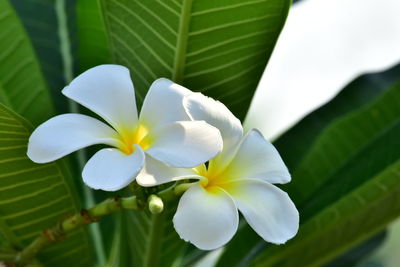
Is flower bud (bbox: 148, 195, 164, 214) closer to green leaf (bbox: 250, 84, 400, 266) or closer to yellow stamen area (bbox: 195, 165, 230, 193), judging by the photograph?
yellow stamen area (bbox: 195, 165, 230, 193)

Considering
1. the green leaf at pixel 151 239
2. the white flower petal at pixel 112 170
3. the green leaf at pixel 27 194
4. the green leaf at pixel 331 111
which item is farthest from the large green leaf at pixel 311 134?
the white flower petal at pixel 112 170

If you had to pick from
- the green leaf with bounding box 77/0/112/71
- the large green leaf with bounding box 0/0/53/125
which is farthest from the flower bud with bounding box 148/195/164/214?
the green leaf with bounding box 77/0/112/71

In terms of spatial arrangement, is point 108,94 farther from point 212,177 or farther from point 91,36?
point 91,36

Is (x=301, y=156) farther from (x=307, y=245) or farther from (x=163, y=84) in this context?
(x=163, y=84)

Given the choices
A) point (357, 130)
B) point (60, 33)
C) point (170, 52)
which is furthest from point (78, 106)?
point (357, 130)

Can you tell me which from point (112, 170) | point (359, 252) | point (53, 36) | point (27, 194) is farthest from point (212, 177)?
point (359, 252)
